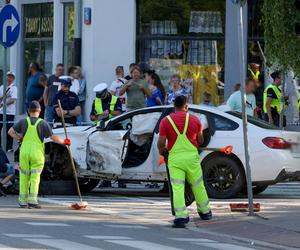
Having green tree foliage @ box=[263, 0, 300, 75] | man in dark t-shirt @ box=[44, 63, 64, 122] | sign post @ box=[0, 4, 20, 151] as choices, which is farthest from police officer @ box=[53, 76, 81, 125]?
green tree foliage @ box=[263, 0, 300, 75]

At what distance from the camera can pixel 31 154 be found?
14.7m

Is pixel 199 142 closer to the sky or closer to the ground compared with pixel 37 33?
closer to the ground

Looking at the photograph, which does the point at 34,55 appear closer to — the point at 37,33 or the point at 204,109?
the point at 37,33

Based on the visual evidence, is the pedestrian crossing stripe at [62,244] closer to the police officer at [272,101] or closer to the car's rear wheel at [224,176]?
the car's rear wheel at [224,176]

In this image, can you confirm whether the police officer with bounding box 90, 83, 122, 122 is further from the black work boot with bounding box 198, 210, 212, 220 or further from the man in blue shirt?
the black work boot with bounding box 198, 210, 212, 220

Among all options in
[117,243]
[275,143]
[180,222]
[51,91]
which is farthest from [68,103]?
[117,243]

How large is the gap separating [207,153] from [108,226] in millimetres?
3456

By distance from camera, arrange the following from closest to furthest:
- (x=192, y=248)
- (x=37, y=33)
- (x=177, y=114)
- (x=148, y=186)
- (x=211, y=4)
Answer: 1. (x=192, y=248)
2. (x=177, y=114)
3. (x=148, y=186)
4. (x=211, y=4)
5. (x=37, y=33)

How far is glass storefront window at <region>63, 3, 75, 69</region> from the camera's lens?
26.4 metres

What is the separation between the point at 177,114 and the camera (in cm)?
1312

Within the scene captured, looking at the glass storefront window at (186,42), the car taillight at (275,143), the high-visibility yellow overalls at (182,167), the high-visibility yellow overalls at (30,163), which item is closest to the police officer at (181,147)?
the high-visibility yellow overalls at (182,167)

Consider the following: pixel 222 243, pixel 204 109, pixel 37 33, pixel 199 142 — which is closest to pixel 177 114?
pixel 199 142

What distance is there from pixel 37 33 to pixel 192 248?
17986 millimetres

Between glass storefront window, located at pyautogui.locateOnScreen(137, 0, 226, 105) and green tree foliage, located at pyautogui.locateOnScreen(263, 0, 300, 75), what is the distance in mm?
10288
